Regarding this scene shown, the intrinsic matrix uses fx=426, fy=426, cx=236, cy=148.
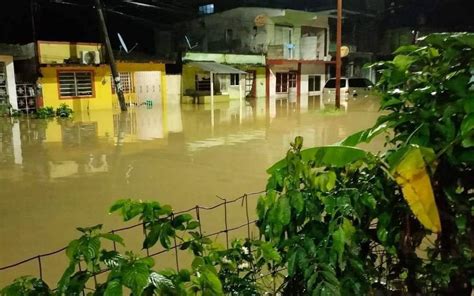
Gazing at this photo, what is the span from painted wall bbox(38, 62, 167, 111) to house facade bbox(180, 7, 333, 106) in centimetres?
558

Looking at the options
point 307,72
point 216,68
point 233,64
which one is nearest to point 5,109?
point 216,68

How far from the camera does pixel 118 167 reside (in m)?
7.45

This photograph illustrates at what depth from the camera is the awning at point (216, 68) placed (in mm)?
21891

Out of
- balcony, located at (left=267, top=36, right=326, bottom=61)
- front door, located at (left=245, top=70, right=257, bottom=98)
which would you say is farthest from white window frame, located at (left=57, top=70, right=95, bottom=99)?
balcony, located at (left=267, top=36, right=326, bottom=61)

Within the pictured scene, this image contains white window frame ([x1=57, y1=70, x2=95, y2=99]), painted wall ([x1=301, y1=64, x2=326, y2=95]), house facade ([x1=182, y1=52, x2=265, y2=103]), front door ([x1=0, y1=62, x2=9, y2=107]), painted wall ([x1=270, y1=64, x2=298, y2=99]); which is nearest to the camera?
front door ([x1=0, y1=62, x2=9, y2=107])

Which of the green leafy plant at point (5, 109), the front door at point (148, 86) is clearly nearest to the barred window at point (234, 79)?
the front door at point (148, 86)

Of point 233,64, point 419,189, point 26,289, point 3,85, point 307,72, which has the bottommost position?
point 26,289

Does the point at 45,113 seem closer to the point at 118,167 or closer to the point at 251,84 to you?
the point at 118,167

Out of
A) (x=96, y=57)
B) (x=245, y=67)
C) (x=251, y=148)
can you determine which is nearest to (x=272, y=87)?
(x=245, y=67)

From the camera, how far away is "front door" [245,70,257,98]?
26.2 m

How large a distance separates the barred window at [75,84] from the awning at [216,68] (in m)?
5.55

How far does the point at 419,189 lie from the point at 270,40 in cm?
2638

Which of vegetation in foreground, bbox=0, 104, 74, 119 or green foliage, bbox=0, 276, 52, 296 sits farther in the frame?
vegetation in foreground, bbox=0, 104, 74, 119

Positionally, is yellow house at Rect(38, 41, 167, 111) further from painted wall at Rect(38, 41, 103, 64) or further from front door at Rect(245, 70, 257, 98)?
front door at Rect(245, 70, 257, 98)
